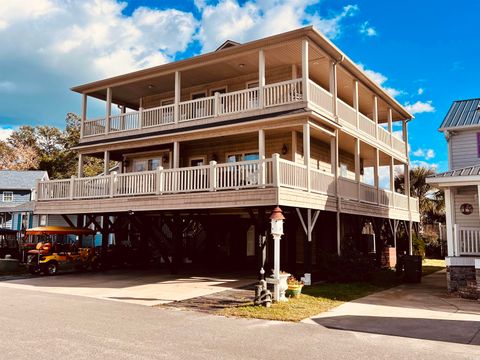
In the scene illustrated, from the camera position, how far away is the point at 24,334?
7941 mm

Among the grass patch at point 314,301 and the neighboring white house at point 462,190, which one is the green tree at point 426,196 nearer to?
the neighboring white house at point 462,190

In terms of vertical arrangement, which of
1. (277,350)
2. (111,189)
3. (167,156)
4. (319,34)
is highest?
(319,34)

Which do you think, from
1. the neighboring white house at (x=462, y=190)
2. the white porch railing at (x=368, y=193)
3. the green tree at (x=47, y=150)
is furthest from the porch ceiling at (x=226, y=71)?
the green tree at (x=47, y=150)

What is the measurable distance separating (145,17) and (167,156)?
732 cm

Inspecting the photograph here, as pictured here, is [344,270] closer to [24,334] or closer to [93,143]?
[24,334]

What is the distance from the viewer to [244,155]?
768 inches

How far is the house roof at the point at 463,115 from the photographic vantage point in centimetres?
1744

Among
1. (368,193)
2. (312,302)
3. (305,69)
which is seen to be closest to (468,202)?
(368,193)

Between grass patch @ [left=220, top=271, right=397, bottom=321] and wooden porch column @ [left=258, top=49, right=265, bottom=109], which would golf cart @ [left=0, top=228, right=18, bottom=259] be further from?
grass patch @ [left=220, top=271, right=397, bottom=321]

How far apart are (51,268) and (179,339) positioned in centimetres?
1276

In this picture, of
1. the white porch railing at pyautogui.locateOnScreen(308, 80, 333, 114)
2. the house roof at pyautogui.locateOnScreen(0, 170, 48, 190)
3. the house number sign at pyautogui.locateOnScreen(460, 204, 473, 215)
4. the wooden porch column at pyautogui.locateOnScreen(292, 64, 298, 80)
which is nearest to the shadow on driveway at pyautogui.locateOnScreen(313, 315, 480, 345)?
the house number sign at pyautogui.locateOnScreen(460, 204, 473, 215)

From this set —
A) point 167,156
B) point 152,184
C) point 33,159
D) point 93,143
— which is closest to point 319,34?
point 152,184

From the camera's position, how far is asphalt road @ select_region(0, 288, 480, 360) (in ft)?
22.1

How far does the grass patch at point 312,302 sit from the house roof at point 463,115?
679cm
